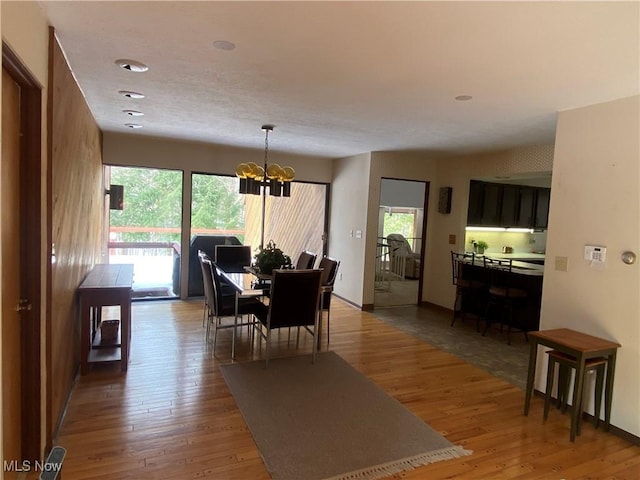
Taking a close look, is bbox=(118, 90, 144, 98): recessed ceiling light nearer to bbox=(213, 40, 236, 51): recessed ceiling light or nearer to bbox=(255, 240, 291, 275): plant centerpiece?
bbox=(213, 40, 236, 51): recessed ceiling light

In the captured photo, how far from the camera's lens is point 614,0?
1636mm

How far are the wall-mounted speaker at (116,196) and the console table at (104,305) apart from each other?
2106 mm

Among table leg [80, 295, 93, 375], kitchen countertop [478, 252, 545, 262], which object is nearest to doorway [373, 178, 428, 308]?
kitchen countertop [478, 252, 545, 262]

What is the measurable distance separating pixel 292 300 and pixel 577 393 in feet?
7.59

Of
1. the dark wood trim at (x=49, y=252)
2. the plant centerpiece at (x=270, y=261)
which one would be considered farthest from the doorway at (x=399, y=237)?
the dark wood trim at (x=49, y=252)

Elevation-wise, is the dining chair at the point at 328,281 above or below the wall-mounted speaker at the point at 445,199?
below

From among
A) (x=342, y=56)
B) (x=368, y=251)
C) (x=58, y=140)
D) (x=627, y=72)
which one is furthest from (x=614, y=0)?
(x=368, y=251)

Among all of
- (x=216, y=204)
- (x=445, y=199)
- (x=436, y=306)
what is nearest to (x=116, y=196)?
(x=216, y=204)

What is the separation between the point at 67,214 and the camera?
280cm

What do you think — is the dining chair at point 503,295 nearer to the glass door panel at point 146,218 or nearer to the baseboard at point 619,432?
the baseboard at point 619,432

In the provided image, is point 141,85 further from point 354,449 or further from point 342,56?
point 354,449

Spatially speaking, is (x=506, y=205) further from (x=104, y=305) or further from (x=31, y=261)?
(x=31, y=261)

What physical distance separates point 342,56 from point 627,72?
1.73 meters

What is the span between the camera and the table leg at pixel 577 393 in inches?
104
